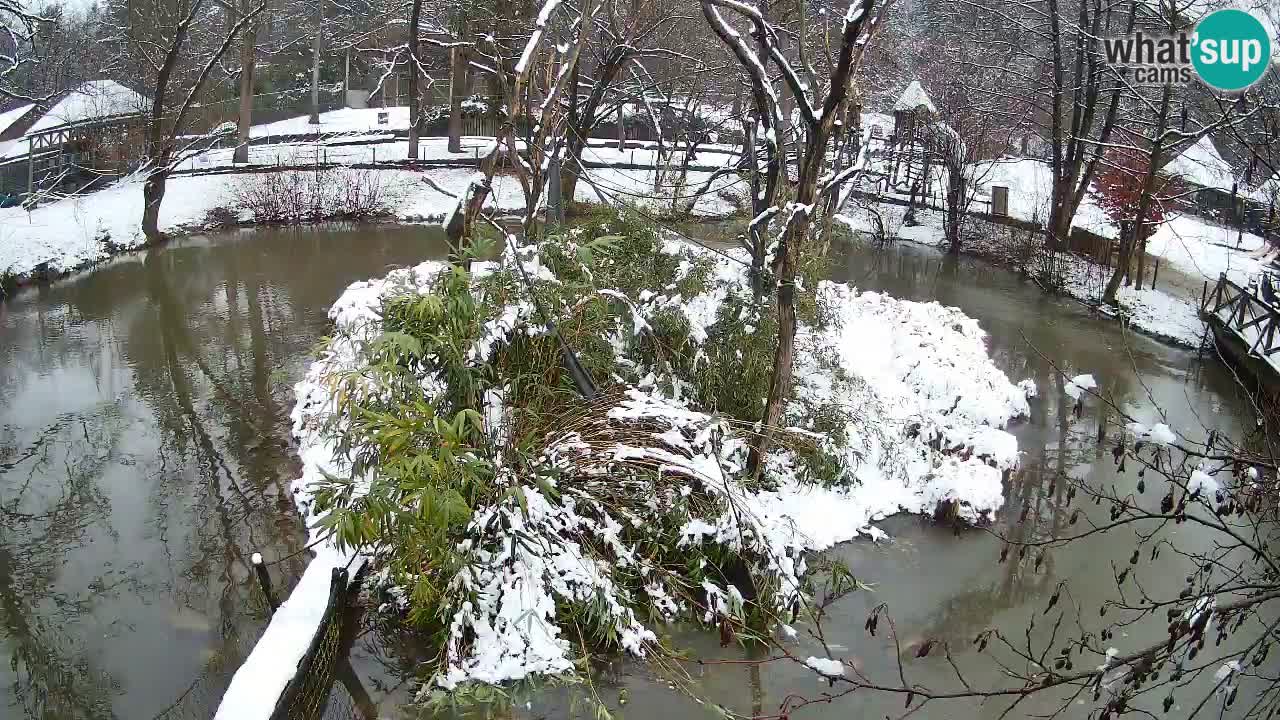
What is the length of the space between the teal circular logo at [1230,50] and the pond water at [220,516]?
4.29 meters

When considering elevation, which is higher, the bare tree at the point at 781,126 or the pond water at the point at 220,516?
the bare tree at the point at 781,126

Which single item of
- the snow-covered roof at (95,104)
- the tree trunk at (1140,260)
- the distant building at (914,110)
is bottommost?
the tree trunk at (1140,260)

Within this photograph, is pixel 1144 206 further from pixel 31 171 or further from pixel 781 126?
pixel 31 171

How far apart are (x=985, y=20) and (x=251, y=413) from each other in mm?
26319

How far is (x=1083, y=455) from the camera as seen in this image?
11.2 meters

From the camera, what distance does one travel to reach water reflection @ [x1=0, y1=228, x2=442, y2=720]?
286 inches

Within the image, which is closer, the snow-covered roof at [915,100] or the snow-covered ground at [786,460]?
the snow-covered ground at [786,460]

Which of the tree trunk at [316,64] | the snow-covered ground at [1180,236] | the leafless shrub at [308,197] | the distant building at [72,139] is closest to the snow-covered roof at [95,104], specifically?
the distant building at [72,139]

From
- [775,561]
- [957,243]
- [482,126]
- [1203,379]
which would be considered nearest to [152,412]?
[775,561]

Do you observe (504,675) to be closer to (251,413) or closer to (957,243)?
(251,413)

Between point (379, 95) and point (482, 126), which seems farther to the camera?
point (379, 95)

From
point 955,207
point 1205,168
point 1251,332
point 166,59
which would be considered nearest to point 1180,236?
point 955,207

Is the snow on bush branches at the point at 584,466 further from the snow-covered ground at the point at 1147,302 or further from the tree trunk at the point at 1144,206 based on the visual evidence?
the tree trunk at the point at 1144,206

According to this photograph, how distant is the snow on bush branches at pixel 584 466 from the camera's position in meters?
6.71
